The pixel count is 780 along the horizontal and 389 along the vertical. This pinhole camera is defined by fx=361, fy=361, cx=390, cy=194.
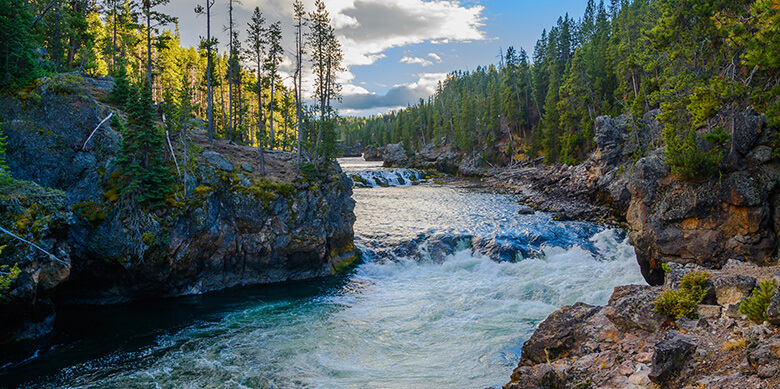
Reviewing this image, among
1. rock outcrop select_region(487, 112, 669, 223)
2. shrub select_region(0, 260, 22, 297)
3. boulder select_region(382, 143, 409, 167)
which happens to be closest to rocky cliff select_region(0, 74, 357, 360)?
shrub select_region(0, 260, 22, 297)

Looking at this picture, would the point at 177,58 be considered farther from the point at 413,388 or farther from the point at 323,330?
the point at 413,388

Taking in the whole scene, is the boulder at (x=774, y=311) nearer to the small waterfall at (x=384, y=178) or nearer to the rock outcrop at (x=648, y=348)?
the rock outcrop at (x=648, y=348)

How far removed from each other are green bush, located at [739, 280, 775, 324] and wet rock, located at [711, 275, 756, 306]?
882mm

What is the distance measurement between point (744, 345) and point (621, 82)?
50228mm

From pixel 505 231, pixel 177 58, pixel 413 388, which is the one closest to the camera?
pixel 413 388

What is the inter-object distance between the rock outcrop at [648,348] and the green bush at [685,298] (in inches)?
6.2

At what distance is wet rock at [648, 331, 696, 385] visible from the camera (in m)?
6.42

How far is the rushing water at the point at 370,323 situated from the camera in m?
11.1

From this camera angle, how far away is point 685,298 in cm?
821

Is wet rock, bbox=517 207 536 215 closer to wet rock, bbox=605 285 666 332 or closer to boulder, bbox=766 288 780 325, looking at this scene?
wet rock, bbox=605 285 666 332

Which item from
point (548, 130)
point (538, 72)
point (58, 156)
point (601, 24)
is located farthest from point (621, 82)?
point (58, 156)

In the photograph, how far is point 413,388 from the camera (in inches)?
410

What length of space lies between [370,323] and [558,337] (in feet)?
25.8

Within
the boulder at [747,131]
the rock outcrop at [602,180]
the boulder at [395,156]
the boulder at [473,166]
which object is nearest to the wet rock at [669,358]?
the boulder at [747,131]
